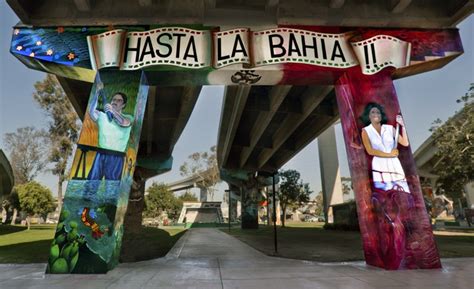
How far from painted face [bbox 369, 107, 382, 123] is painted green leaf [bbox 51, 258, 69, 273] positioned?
9.84m

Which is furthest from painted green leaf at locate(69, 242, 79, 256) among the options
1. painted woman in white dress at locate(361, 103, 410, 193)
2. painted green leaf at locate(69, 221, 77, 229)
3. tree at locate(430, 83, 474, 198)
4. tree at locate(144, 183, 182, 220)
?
tree at locate(144, 183, 182, 220)

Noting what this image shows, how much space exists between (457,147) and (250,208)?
34067 millimetres

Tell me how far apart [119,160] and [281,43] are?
21.1 ft

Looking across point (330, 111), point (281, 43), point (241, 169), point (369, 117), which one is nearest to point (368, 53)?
point (369, 117)

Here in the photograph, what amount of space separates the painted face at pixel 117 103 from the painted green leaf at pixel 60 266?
4565 millimetres

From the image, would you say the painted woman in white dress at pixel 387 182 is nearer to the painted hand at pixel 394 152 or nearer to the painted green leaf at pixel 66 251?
the painted hand at pixel 394 152

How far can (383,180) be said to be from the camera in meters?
9.53

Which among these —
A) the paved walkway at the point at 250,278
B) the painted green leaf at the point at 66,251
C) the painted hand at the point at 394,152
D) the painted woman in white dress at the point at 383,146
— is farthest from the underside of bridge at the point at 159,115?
the painted hand at the point at 394,152

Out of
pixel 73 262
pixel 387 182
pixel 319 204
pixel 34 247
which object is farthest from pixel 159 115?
pixel 319 204

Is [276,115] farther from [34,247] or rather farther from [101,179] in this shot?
[34,247]

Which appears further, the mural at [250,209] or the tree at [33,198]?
the mural at [250,209]

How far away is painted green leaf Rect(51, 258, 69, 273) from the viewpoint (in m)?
8.27

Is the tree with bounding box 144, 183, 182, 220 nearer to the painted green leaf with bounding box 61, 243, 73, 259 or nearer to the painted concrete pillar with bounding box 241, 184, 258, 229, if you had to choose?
the painted concrete pillar with bounding box 241, 184, 258, 229

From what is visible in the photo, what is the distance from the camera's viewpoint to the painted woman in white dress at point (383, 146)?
9523mm
